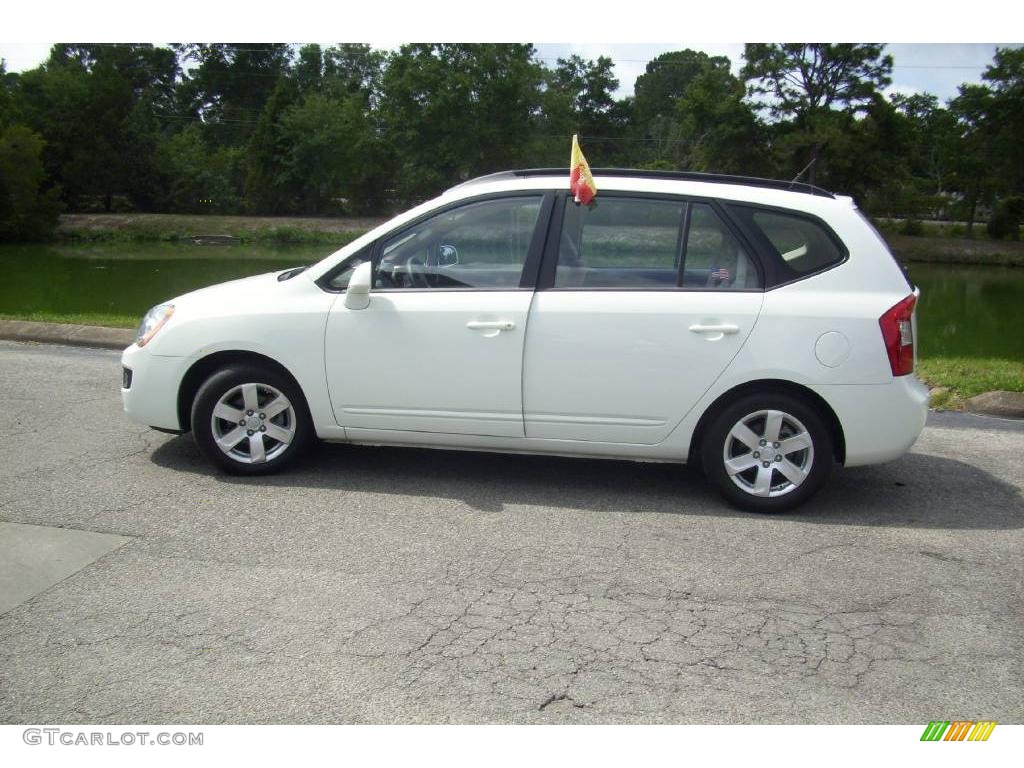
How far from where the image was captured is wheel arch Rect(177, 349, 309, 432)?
584cm

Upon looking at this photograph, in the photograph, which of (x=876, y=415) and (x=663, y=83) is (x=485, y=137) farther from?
(x=876, y=415)

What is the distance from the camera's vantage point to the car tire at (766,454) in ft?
17.7

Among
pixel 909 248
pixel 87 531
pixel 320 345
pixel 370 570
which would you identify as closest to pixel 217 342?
pixel 320 345

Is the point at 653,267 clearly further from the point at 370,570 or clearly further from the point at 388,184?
the point at 388,184

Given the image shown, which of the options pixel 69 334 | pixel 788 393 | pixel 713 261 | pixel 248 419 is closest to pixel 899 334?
pixel 788 393

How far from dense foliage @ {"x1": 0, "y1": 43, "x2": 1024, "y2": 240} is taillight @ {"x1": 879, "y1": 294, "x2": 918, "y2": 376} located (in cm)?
4667

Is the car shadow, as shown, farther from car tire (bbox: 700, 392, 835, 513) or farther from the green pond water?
the green pond water

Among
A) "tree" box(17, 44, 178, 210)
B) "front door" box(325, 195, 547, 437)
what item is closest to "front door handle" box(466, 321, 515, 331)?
"front door" box(325, 195, 547, 437)

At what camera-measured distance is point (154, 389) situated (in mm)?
5922

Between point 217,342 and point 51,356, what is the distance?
472cm

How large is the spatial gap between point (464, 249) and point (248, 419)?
1636 millimetres

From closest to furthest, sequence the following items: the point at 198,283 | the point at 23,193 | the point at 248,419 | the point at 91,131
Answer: the point at 248,419
the point at 198,283
the point at 23,193
the point at 91,131

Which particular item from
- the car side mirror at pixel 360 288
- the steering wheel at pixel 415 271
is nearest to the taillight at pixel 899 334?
the steering wheel at pixel 415 271

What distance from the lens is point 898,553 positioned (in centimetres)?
493
